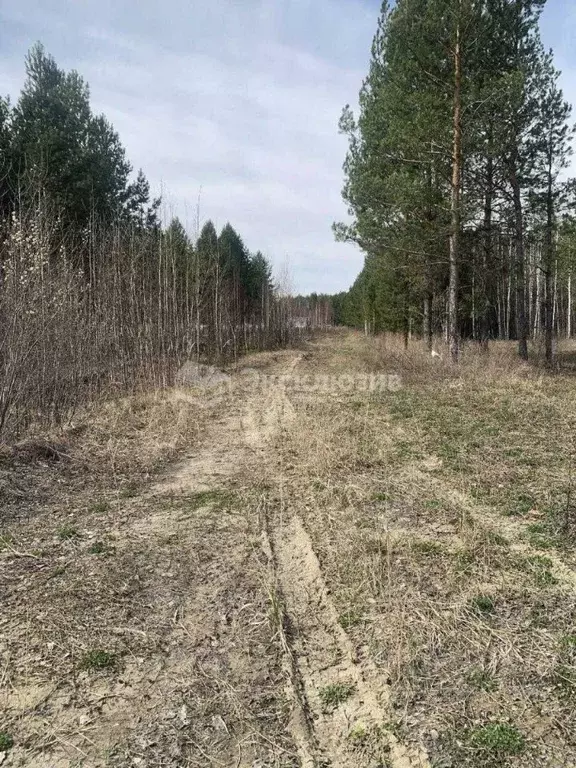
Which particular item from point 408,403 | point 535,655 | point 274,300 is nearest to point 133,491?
point 535,655

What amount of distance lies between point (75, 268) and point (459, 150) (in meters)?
9.25

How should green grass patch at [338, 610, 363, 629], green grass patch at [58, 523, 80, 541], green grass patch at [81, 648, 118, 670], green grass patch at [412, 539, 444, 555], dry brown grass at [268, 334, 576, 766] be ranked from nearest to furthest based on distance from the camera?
dry brown grass at [268, 334, 576, 766] < green grass patch at [81, 648, 118, 670] < green grass patch at [338, 610, 363, 629] < green grass patch at [412, 539, 444, 555] < green grass patch at [58, 523, 80, 541]

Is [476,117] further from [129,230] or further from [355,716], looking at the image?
[355,716]

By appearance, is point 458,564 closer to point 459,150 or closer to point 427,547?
point 427,547

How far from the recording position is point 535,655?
2.72m

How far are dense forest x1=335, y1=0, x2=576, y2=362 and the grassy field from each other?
26.2 ft

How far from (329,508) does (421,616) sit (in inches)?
78.4

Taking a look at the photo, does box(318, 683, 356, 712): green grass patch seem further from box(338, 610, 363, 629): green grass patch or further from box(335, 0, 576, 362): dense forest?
box(335, 0, 576, 362): dense forest

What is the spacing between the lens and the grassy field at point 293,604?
90.1 inches

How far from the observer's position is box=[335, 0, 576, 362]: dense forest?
12.1 m

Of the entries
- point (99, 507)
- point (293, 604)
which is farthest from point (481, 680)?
point (99, 507)

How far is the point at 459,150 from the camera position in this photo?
12.3 meters

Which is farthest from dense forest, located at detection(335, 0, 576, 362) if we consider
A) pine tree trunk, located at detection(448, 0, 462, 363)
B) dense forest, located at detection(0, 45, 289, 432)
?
dense forest, located at detection(0, 45, 289, 432)

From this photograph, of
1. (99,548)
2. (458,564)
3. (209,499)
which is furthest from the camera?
(209,499)
